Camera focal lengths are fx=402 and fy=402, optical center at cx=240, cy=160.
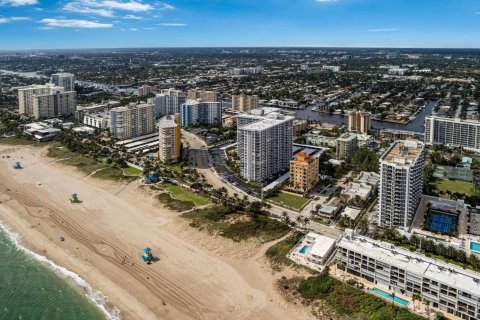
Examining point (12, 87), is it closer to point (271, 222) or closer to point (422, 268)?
point (271, 222)

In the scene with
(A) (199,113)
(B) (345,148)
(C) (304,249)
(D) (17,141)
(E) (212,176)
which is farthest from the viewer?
(A) (199,113)

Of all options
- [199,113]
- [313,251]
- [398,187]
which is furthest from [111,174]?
[398,187]

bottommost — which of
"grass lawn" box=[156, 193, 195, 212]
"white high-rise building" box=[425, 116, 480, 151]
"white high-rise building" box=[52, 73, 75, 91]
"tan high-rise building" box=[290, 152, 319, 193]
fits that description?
"grass lawn" box=[156, 193, 195, 212]

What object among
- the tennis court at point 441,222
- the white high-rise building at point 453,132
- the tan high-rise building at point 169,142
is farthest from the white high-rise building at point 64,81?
the tennis court at point 441,222

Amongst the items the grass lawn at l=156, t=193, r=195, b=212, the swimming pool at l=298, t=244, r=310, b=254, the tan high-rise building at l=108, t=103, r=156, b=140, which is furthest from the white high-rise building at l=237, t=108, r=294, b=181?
the tan high-rise building at l=108, t=103, r=156, b=140

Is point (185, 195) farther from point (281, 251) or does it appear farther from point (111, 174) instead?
point (281, 251)

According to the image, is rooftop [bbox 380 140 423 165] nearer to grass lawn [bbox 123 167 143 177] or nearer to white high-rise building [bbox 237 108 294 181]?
white high-rise building [bbox 237 108 294 181]

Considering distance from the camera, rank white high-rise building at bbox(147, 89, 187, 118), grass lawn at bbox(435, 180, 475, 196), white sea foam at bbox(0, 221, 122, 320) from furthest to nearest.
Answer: white high-rise building at bbox(147, 89, 187, 118) < grass lawn at bbox(435, 180, 475, 196) < white sea foam at bbox(0, 221, 122, 320)

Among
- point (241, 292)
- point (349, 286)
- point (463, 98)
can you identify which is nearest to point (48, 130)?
point (241, 292)
